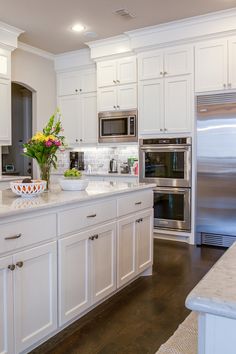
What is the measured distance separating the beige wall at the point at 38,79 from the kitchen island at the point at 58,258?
337 cm

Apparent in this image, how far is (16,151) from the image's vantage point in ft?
24.2

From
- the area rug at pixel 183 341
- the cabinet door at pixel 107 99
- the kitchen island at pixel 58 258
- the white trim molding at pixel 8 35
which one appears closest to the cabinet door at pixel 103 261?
the kitchen island at pixel 58 258

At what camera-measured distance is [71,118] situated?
5.90 m

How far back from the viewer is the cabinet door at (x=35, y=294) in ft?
6.07

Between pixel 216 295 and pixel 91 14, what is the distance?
166 inches

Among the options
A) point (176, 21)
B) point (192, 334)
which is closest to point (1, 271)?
point (192, 334)

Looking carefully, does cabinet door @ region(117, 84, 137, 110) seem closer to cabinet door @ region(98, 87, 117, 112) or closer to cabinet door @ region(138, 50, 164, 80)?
cabinet door @ region(98, 87, 117, 112)

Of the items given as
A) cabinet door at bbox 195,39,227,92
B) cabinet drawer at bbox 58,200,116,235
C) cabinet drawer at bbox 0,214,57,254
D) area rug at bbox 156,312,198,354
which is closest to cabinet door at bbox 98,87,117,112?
cabinet door at bbox 195,39,227,92

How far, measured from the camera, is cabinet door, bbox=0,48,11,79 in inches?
182

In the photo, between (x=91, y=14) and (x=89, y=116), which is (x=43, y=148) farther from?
(x=89, y=116)

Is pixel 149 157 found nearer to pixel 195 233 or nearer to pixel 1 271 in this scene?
pixel 195 233

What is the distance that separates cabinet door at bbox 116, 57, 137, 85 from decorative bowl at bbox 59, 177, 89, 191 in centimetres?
278

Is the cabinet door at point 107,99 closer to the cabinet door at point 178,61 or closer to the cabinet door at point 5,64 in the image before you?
the cabinet door at point 178,61

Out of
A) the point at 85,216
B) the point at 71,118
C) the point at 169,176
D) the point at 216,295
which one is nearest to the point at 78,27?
the point at 71,118
